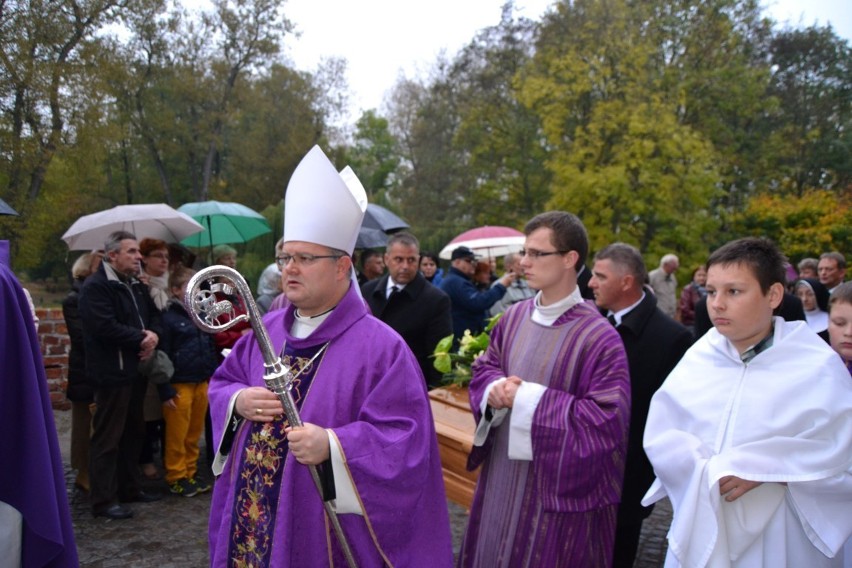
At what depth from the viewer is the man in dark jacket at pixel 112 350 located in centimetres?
470

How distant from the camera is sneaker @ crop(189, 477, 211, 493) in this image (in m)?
5.35

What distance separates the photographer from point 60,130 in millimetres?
6059

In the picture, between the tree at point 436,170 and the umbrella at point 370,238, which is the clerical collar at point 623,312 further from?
the tree at point 436,170

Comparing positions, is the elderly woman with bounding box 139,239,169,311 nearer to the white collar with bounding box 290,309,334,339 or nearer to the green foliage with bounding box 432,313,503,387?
the green foliage with bounding box 432,313,503,387

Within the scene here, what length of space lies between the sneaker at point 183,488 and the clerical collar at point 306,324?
3492 mm

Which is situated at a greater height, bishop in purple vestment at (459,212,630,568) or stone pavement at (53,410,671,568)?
bishop in purple vestment at (459,212,630,568)

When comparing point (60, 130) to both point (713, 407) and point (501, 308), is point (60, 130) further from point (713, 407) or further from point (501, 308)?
point (713, 407)

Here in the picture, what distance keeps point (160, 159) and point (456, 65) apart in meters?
14.3

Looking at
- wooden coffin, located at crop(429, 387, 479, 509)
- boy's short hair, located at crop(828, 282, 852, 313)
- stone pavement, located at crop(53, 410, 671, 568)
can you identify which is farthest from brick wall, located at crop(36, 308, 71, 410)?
boy's short hair, located at crop(828, 282, 852, 313)

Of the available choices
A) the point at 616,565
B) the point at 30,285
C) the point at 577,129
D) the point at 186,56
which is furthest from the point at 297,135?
the point at 616,565

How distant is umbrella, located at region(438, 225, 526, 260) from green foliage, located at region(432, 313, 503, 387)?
511 centimetres

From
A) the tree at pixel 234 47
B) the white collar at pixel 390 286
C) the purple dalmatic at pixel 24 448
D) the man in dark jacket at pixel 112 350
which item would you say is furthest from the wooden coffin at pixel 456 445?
the tree at pixel 234 47

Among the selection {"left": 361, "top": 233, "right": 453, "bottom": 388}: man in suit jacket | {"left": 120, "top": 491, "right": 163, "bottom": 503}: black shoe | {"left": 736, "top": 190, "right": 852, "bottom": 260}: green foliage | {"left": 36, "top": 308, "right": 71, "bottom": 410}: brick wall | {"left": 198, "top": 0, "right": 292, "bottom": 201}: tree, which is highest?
{"left": 198, "top": 0, "right": 292, "bottom": 201}: tree

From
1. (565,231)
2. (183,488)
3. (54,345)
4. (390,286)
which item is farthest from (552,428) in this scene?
(54,345)
